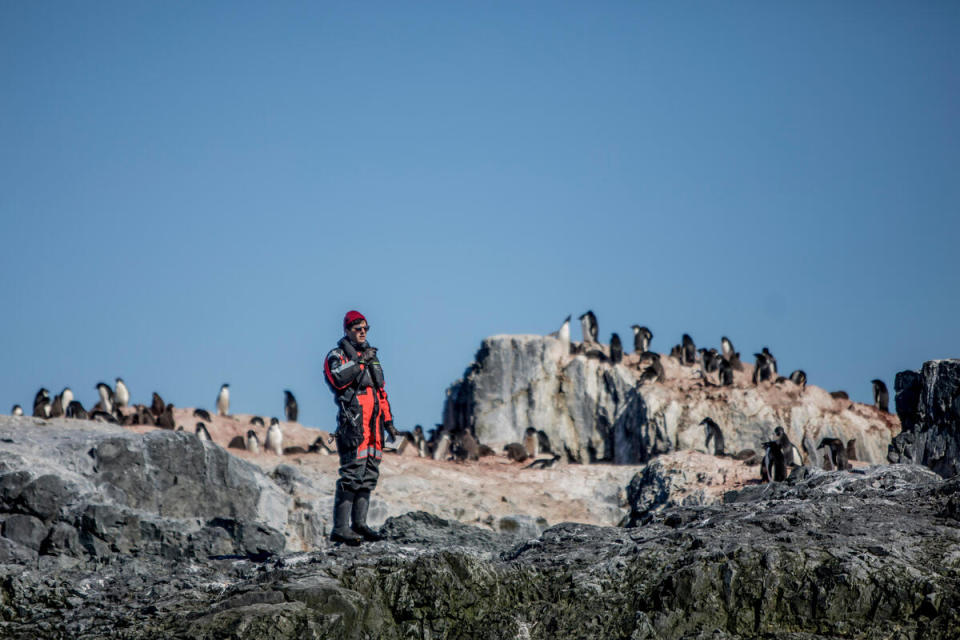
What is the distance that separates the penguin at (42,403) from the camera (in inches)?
1485

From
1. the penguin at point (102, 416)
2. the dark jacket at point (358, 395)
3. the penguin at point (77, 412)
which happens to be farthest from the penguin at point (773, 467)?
the penguin at point (77, 412)

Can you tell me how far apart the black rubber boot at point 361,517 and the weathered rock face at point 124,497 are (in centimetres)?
162

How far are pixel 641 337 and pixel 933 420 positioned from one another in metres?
31.3

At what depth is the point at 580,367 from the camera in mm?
42469

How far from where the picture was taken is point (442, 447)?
4006 centimetres

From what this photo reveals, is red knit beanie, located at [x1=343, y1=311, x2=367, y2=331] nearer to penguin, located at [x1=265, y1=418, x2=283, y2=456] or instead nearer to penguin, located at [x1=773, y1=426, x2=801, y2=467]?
penguin, located at [x1=773, y1=426, x2=801, y2=467]

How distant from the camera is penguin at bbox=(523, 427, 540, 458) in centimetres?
4050

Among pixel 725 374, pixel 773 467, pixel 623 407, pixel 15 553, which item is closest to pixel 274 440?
pixel 623 407

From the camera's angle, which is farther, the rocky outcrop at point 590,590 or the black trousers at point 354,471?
the black trousers at point 354,471

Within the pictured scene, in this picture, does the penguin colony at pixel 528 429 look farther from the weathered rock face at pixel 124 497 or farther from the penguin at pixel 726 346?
the weathered rock face at pixel 124 497

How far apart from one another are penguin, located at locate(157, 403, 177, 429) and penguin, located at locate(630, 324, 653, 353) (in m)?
20.2

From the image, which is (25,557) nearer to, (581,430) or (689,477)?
(689,477)

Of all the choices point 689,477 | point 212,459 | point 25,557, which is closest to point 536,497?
point 689,477

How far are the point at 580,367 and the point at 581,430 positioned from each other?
2.35 meters
